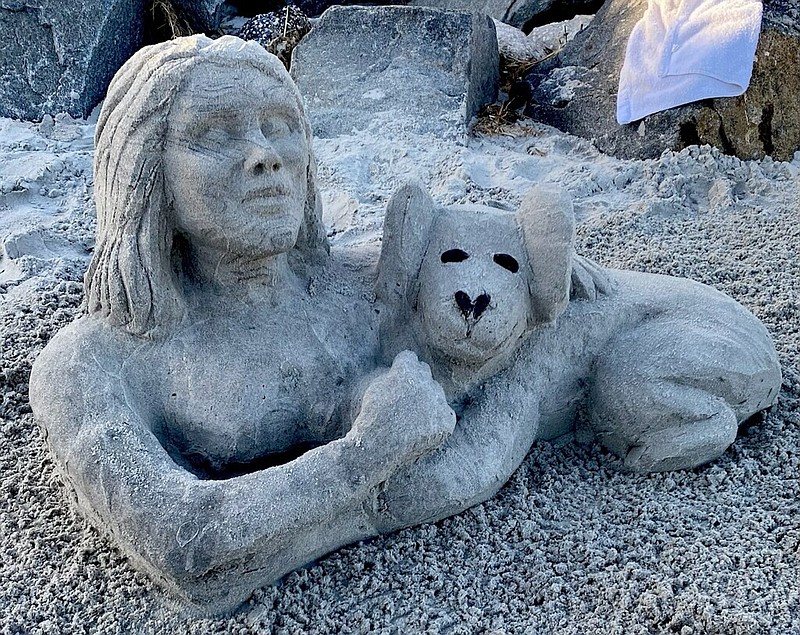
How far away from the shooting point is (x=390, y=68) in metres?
3.97

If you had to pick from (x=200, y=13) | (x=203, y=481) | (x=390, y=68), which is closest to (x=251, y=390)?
(x=203, y=481)

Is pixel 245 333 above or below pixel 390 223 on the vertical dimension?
below

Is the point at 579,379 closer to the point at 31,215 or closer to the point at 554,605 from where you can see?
the point at 554,605

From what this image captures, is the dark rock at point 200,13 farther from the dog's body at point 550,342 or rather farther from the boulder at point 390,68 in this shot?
the dog's body at point 550,342

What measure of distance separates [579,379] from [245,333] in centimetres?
74

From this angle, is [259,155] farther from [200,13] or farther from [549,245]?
[200,13]

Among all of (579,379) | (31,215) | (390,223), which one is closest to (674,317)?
(579,379)

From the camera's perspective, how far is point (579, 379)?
209 cm

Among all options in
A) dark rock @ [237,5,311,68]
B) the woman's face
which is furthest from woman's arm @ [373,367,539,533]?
dark rock @ [237,5,311,68]

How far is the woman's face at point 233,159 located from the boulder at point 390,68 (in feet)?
6.87

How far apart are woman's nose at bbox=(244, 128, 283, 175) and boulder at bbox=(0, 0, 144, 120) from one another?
8.79 feet

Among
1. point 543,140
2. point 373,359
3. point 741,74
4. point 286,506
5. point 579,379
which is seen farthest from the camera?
point 543,140

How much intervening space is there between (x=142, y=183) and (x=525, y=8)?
4.02m

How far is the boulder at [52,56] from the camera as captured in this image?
4.03 meters
